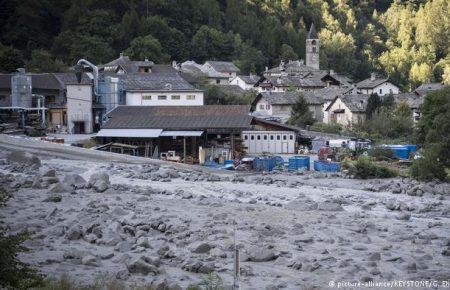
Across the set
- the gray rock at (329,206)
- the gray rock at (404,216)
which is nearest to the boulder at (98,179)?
the gray rock at (329,206)

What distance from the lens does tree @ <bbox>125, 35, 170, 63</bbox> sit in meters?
73.9

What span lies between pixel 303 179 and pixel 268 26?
6995 centimetres

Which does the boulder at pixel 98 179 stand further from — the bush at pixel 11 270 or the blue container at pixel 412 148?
the blue container at pixel 412 148

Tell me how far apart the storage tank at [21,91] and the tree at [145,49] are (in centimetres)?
2850

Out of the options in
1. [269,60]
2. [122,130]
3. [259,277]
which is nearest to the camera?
[259,277]

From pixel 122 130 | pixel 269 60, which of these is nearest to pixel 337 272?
pixel 122 130

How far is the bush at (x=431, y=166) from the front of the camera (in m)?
31.5

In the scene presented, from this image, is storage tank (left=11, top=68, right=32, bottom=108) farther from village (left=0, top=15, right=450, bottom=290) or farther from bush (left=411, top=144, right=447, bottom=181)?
bush (left=411, top=144, right=447, bottom=181)

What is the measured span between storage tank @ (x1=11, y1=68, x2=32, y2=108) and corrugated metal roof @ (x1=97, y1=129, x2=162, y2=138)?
26.7 feet

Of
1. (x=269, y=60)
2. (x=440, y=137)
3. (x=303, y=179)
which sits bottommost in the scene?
(x=303, y=179)

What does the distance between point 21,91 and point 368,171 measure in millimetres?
23947

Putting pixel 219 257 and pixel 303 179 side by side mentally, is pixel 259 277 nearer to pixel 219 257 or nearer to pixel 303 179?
pixel 219 257

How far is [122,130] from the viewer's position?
40.2 metres

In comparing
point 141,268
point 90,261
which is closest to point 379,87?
point 90,261
